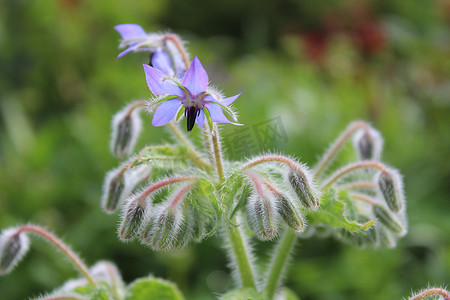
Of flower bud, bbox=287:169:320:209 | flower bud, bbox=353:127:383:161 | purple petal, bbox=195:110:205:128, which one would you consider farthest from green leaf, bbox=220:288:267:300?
flower bud, bbox=353:127:383:161

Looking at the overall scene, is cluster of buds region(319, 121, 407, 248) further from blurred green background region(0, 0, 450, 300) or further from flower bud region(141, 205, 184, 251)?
blurred green background region(0, 0, 450, 300)

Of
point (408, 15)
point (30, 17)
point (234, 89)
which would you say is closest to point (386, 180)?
point (234, 89)

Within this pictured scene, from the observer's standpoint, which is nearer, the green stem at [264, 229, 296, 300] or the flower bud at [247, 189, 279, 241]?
the flower bud at [247, 189, 279, 241]

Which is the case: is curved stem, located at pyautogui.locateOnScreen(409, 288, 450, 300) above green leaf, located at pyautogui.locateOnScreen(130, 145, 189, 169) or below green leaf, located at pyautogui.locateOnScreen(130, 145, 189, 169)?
below

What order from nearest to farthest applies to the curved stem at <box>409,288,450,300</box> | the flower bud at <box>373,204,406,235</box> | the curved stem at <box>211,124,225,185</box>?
the curved stem at <box>409,288,450,300</box> → the curved stem at <box>211,124,225,185</box> → the flower bud at <box>373,204,406,235</box>

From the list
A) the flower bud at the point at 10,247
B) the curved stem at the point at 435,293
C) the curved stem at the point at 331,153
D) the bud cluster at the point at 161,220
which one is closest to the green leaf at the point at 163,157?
the bud cluster at the point at 161,220

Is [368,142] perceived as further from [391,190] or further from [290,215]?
[290,215]
